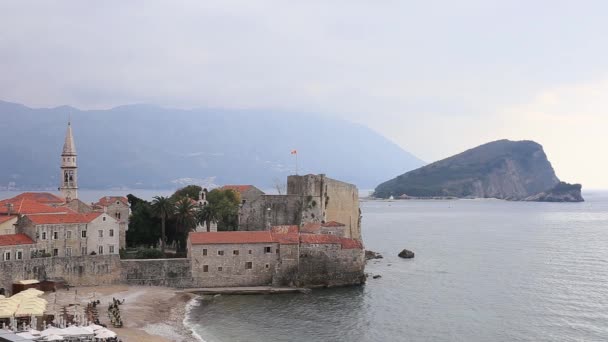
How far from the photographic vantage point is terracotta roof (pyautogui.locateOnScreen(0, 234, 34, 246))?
55.0 m

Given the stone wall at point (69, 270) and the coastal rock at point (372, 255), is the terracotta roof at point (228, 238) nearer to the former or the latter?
the stone wall at point (69, 270)

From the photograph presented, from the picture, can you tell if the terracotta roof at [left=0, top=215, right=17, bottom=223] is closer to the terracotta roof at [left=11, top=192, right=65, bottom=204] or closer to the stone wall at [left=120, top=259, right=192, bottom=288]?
the terracotta roof at [left=11, top=192, right=65, bottom=204]

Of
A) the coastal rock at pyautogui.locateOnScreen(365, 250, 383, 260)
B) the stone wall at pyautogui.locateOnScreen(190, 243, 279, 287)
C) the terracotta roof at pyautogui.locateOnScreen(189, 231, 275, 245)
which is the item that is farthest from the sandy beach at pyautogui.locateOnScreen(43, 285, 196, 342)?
the coastal rock at pyautogui.locateOnScreen(365, 250, 383, 260)

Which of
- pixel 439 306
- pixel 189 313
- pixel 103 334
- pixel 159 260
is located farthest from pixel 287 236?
pixel 103 334

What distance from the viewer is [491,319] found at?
52.7 metres

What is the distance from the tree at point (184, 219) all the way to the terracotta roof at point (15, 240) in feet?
49.9

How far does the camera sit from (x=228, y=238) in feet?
204

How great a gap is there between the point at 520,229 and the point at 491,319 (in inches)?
4185

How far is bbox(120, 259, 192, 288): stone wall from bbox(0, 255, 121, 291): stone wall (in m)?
0.96

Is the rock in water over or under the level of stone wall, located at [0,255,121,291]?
under

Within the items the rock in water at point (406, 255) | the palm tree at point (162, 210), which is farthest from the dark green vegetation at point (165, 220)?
the rock in water at point (406, 255)

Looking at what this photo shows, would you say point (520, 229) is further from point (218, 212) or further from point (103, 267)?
point (103, 267)

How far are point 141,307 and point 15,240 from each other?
1397cm

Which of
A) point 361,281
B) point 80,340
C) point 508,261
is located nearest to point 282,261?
point 361,281
